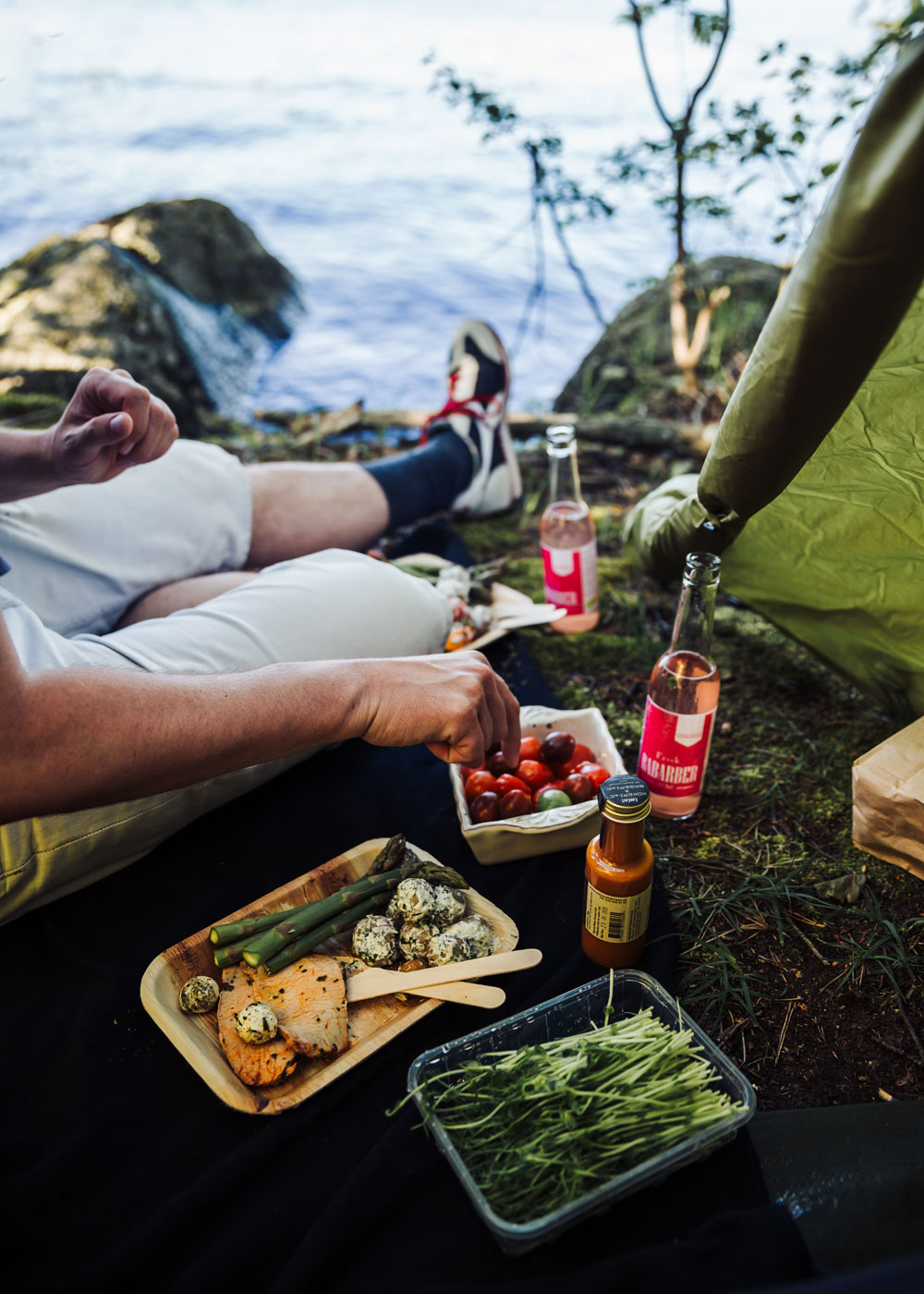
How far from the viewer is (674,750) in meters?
1.75

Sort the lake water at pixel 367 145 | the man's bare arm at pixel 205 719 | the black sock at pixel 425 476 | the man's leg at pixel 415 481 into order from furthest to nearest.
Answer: the lake water at pixel 367 145 < the black sock at pixel 425 476 < the man's leg at pixel 415 481 < the man's bare arm at pixel 205 719

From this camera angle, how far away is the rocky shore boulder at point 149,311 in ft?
13.8

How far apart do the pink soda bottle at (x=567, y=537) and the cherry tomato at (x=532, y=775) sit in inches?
31.4

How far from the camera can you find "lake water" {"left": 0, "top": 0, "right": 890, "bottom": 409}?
20.1ft

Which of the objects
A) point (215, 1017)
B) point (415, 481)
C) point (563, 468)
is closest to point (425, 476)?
point (415, 481)

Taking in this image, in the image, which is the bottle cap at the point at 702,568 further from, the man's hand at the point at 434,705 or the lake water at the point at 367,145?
the lake water at the point at 367,145

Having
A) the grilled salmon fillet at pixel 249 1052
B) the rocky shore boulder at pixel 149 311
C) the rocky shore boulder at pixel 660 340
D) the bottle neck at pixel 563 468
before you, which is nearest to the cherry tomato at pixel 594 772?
the grilled salmon fillet at pixel 249 1052

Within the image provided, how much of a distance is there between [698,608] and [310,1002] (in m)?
0.98

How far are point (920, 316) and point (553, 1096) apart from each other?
1.39 m

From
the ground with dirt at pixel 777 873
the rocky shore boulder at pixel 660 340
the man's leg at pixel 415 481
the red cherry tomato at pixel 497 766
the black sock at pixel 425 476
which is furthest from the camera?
the rocky shore boulder at pixel 660 340

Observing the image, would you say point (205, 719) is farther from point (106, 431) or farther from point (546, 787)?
point (106, 431)

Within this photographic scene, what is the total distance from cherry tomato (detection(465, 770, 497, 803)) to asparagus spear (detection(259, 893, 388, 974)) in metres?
0.28

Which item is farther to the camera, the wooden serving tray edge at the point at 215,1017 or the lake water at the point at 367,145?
the lake water at the point at 367,145

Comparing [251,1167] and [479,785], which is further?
[479,785]
